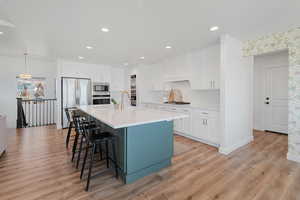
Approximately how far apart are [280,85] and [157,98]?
4014mm

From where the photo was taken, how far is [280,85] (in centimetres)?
445

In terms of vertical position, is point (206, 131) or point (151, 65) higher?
point (151, 65)

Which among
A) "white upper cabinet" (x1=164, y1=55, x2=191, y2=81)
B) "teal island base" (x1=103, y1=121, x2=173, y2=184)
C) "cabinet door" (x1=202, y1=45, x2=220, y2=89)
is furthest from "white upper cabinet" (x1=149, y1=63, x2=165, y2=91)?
"teal island base" (x1=103, y1=121, x2=173, y2=184)

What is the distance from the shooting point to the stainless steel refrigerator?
204 inches

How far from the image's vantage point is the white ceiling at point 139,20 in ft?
6.53

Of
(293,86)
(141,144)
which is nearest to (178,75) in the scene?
(293,86)

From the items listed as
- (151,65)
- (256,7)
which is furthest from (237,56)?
(151,65)

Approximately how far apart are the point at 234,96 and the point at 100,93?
467 cm

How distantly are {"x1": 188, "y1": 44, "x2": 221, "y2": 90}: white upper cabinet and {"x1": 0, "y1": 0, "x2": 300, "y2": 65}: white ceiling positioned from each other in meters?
→ 0.40

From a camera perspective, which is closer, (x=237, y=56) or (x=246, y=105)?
(x=237, y=56)

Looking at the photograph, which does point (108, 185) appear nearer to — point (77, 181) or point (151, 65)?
point (77, 181)

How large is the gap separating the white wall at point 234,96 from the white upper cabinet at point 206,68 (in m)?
0.41

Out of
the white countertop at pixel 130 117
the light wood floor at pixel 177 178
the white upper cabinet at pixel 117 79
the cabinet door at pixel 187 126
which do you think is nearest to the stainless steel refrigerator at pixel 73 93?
the white upper cabinet at pixel 117 79

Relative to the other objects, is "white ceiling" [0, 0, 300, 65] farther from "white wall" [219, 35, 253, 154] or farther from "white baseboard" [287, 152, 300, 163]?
"white baseboard" [287, 152, 300, 163]
